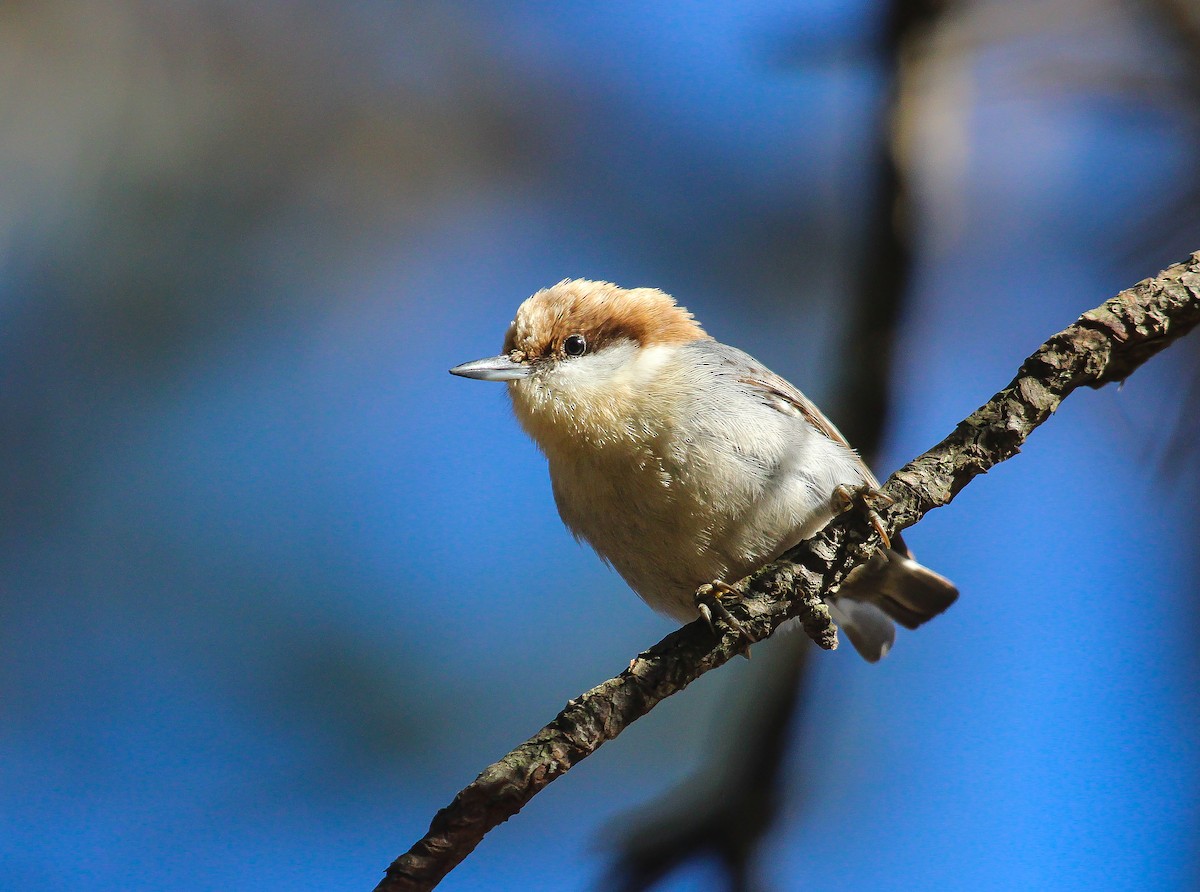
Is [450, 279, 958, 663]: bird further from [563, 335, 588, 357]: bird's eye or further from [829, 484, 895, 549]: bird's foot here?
[829, 484, 895, 549]: bird's foot

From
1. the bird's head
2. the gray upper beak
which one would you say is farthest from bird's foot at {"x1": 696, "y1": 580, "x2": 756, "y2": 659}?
the gray upper beak

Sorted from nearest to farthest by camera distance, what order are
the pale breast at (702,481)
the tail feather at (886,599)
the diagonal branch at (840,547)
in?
the diagonal branch at (840,547) < the pale breast at (702,481) < the tail feather at (886,599)

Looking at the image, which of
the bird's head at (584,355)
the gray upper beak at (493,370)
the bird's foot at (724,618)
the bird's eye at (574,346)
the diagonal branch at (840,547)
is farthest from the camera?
the bird's eye at (574,346)

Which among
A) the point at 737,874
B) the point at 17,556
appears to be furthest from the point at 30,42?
the point at 737,874

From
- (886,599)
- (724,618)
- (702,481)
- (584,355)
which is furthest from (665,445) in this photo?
(886,599)

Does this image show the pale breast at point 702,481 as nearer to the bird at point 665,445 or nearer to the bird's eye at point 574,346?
the bird at point 665,445

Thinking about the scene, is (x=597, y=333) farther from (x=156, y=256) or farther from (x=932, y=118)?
(x=156, y=256)

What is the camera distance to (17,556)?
12.6 feet

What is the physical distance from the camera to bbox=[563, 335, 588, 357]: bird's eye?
2.91m

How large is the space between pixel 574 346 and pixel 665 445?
1.83 ft

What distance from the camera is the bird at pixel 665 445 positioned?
2.52 metres

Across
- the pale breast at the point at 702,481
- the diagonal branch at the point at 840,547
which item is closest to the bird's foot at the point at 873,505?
the diagonal branch at the point at 840,547

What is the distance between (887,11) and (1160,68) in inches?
38.3

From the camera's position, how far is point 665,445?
8.25 ft
